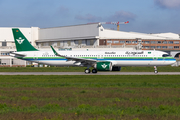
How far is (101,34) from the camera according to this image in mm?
117812

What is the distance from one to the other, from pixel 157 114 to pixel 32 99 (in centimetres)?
752

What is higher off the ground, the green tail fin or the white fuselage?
the green tail fin

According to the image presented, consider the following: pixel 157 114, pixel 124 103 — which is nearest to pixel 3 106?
pixel 124 103

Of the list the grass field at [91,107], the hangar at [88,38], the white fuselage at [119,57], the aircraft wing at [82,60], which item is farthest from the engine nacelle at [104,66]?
the hangar at [88,38]

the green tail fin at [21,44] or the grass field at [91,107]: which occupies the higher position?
the green tail fin at [21,44]

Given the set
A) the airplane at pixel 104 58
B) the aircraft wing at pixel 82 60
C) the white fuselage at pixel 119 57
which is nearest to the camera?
the aircraft wing at pixel 82 60

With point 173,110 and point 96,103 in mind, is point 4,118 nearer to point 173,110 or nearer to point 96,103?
point 96,103

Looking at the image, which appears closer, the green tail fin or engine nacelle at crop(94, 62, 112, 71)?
engine nacelle at crop(94, 62, 112, 71)

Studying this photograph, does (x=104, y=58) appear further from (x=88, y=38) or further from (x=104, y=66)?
(x=88, y=38)

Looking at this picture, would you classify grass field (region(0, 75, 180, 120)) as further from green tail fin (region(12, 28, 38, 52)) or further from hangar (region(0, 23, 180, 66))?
hangar (region(0, 23, 180, 66))

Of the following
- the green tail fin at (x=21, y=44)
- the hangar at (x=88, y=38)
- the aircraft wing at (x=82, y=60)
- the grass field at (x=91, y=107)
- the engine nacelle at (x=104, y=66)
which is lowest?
the grass field at (x=91, y=107)

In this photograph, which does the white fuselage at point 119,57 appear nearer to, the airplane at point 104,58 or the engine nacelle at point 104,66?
the airplane at point 104,58

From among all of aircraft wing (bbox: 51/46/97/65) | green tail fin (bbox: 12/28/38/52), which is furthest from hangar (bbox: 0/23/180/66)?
aircraft wing (bbox: 51/46/97/65)

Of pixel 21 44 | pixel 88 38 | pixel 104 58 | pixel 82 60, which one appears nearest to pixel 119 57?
pixel 104 58
